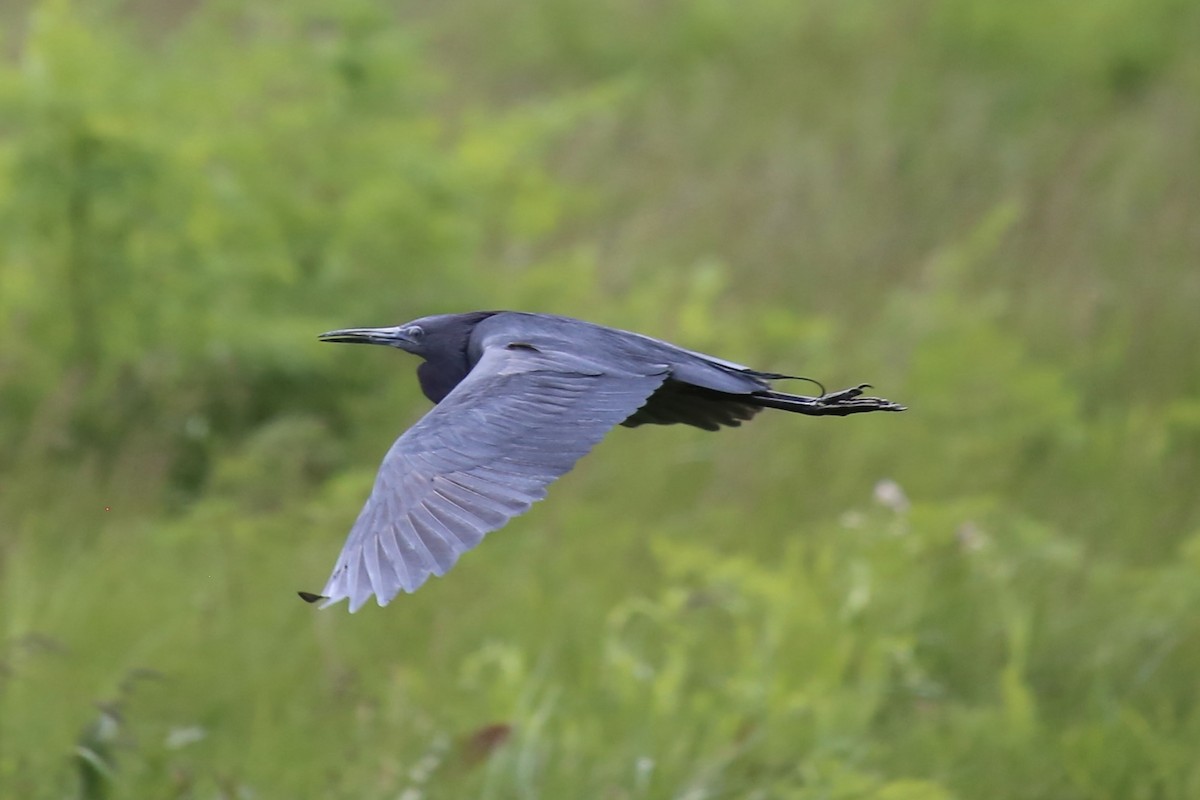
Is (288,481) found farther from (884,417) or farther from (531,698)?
(884,417)

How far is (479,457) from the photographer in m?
2.76

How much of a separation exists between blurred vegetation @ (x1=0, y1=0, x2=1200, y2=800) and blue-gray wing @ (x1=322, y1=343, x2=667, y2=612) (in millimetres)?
1182

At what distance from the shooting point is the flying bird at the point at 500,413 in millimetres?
2568

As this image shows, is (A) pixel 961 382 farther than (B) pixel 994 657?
Yes

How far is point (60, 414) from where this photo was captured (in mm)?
5125

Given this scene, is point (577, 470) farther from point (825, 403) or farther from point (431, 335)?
point (825, 403)

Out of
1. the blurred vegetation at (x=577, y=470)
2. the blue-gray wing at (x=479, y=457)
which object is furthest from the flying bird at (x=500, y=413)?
the blurred vegetation at (x=577, y=470)

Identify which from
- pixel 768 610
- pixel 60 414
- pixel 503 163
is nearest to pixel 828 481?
pixel 768 610

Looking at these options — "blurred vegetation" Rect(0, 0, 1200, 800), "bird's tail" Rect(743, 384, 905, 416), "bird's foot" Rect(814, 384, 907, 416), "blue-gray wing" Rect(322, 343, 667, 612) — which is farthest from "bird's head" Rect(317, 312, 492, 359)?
"blurred vegetation" Rect(0, 0, 1200, 800)

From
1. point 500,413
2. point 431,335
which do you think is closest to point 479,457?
point 500,413

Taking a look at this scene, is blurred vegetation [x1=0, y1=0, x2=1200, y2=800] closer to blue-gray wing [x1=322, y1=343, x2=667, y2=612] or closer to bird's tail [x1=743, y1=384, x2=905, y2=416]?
bird's tail [x1=743, y1=384, x2=905, y2=416]

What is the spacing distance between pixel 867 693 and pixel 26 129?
111 inches

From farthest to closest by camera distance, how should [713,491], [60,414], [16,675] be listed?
[713,491] → [60,414] → [16,675]

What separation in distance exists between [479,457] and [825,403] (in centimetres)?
75
